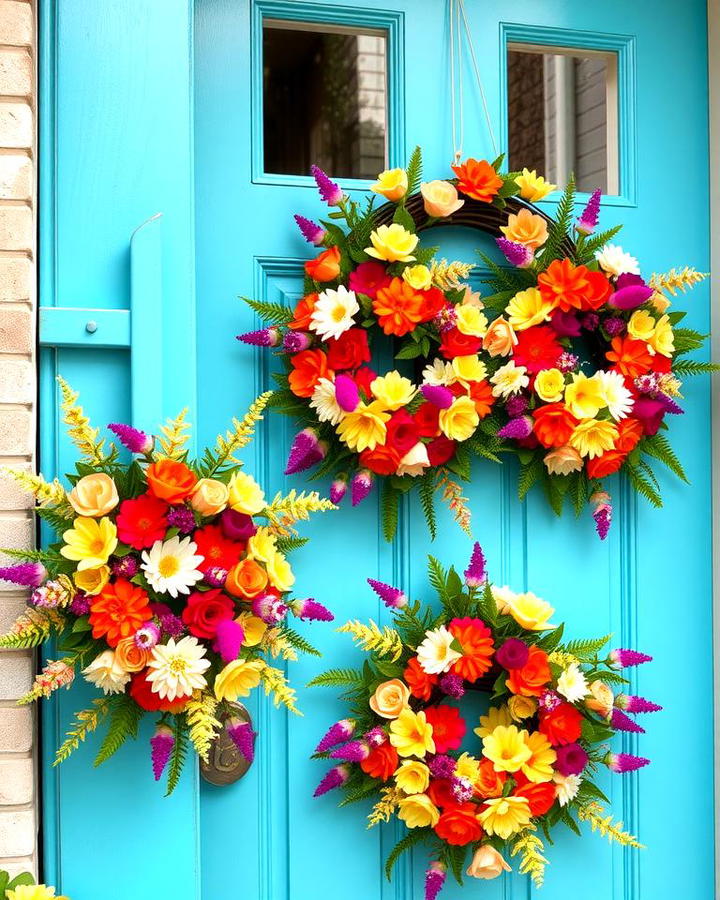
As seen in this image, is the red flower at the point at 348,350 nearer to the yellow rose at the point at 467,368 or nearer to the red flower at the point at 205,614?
the yellow rose at the point at 467,368

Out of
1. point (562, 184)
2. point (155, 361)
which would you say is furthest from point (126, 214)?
point (562, 184)

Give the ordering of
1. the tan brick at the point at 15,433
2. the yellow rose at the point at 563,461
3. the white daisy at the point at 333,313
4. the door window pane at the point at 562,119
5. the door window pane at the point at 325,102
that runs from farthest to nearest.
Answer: the door window pane at the point at 325,102 → the door window pane at the point at 562,119 → the yellow rose at the point at 563,461 → the white daisy at the point at 333,313 → the tan brick at the point at 15,433

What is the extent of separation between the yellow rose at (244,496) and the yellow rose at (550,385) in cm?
48

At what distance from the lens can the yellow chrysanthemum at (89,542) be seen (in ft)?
3.72

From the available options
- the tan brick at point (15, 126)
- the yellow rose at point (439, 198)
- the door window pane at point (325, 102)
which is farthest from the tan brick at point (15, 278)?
the door window pane at point (325, 102)

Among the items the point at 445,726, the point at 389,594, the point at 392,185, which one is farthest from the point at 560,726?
the point at 392,185

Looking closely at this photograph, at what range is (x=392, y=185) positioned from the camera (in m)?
1.41

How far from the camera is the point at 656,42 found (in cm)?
165

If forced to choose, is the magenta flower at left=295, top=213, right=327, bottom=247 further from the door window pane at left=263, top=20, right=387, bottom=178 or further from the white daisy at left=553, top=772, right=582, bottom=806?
the door window pane at left=263, top=20, right=387, bottom=178

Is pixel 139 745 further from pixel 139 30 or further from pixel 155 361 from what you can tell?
pixel 139 30

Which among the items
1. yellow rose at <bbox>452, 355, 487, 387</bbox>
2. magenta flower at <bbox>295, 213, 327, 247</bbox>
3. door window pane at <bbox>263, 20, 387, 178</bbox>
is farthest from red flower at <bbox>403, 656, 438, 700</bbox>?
door window pane at <bbox>263, 20, 387, 178</bbox>

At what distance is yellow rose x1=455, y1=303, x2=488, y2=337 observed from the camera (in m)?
1.42

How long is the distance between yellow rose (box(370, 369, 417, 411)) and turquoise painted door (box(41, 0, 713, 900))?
21 cm

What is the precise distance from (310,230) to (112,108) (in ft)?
1.08
